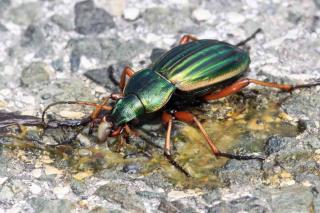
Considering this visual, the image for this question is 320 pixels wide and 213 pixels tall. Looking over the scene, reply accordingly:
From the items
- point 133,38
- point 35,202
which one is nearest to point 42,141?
point 35,202

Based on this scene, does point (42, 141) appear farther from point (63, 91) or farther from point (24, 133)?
point (63, 91)

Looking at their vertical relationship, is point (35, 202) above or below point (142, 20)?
below

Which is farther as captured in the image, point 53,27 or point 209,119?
point 53,27

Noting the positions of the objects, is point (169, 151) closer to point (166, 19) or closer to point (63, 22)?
point (166, 19)

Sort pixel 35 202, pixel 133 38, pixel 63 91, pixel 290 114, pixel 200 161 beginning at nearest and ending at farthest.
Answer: pixel 35 202, pixel 200 161, pixel 290 114, pixel 63 91, pixel 133 38

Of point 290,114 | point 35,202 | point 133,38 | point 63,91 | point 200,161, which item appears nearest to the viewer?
point 35,202

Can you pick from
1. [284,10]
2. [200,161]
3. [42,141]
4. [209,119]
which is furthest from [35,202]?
[284,10]

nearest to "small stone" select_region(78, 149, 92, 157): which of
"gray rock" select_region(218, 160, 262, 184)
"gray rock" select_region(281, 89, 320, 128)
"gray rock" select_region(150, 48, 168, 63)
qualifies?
"gray rock" select_region(218, 160, 262, 184)

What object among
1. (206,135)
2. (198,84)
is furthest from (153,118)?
(206,135)
